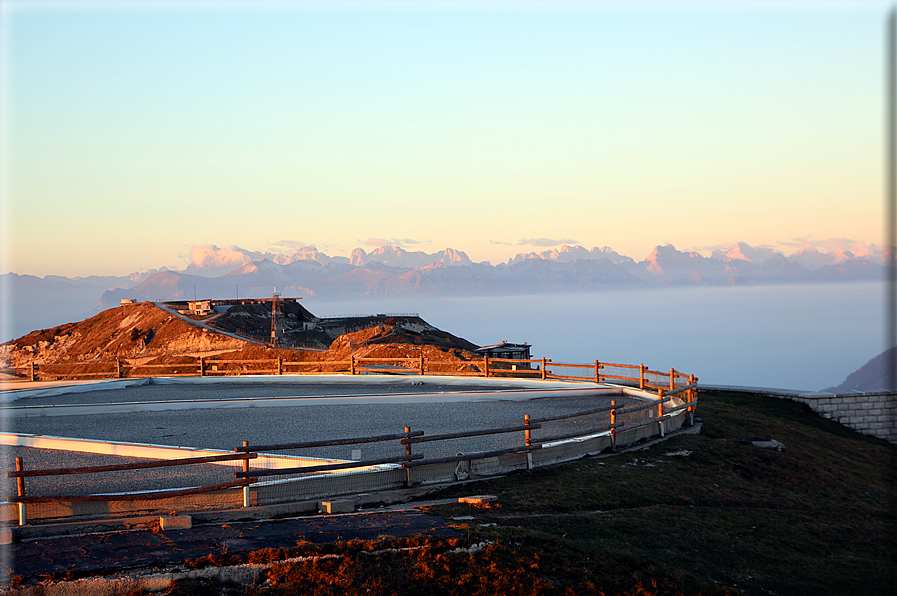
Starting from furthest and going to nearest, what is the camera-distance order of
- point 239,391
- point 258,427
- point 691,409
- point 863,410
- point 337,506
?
point 863,410 < point 239,391 < point 691,409 < point 258,427 < point 337,506

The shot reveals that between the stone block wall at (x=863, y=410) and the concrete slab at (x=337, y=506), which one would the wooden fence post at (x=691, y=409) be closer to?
the stone block wall at (x=863, y=410)

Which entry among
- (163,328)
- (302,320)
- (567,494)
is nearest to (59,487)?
(567,494)

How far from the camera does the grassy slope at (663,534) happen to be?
7371mm

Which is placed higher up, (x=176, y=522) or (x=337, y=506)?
(x=176, y=522)

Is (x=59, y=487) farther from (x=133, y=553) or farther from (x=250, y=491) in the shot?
(x=133, y=553)

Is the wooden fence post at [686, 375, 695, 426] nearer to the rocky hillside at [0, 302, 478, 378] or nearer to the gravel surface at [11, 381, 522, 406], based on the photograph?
the gravel surface at [11, 381, 522, 406]

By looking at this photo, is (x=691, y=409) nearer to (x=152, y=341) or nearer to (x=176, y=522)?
(x=176, y=522)

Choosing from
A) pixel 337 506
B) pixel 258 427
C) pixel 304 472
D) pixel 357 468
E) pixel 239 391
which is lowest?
pixel 239 391

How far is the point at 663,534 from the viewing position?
9930 millimetres

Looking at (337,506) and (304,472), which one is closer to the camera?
(337,506)

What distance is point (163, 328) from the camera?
388ft

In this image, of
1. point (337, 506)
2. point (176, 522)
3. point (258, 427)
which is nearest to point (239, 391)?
point (258, 427)

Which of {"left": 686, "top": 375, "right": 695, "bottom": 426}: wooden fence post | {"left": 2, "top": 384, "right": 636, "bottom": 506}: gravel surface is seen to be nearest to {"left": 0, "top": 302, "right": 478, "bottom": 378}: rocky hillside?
{"left": 2, "top": 384, "right": 636, "bottom": 506}: gravel surface

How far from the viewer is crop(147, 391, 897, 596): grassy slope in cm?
737
